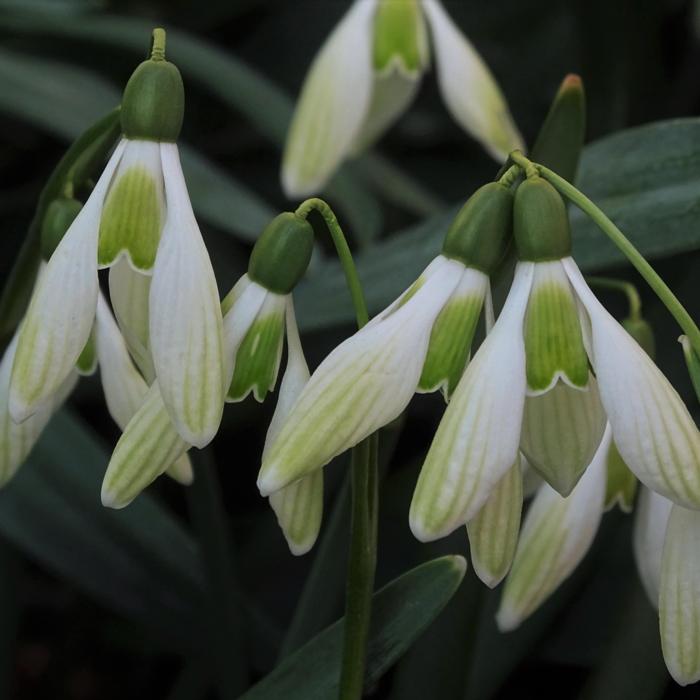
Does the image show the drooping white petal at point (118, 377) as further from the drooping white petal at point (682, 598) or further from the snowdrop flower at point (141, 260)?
the drooping white petal at point (682, 598)

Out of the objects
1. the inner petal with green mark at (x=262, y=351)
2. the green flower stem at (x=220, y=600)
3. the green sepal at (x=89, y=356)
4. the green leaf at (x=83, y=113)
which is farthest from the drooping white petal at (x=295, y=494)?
the green leaf at (x=83, y=113)

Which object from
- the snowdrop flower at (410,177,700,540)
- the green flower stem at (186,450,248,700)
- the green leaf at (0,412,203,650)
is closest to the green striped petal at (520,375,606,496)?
the snowdrop flower at (410,177,700,540)

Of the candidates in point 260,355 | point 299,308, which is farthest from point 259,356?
point 299,308

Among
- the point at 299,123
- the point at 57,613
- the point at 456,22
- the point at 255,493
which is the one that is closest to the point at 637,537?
the point at 299,123

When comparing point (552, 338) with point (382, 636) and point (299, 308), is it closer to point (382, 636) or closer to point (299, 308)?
point (382, 636)

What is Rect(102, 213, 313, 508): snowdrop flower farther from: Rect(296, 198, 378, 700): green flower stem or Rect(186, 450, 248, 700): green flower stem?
Rect(186, 450, 248, 700): green flower stem
